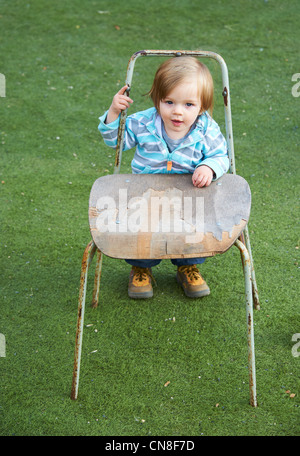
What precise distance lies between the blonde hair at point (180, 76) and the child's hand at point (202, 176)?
264mm

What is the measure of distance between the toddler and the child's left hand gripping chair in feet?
0.15

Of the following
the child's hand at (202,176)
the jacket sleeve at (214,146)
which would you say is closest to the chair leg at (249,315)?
the child's hand at (202,176)

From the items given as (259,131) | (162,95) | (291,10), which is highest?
(162,95)

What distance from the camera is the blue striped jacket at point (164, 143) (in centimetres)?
213

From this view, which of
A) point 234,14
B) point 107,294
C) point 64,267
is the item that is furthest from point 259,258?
point 234,14

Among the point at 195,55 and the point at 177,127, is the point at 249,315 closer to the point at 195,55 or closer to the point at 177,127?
the point at 177,127

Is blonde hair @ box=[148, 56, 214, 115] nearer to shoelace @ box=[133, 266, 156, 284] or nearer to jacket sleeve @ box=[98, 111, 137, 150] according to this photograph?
jacket sleeve @ box=[98, 111, 137, 150]

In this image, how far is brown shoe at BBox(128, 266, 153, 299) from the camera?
7.92 ft

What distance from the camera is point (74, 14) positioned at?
17.0 feet

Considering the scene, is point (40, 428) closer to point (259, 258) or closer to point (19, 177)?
point (259, 258)

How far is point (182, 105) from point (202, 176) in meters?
0.28

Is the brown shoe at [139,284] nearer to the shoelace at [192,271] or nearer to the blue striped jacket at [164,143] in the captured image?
the shoelace at [192,271]
